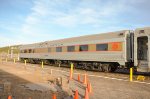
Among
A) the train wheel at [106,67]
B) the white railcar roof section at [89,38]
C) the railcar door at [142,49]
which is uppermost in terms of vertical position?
the white railcar roof section at [89,38]

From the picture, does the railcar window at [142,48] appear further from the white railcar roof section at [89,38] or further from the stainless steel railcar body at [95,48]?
the white railcar roof section at [89,38]

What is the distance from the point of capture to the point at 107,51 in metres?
23.4

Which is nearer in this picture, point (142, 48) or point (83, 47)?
point (142, 48)

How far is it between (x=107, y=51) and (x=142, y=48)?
412cm

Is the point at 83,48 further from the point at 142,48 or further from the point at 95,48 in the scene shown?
the point at 142,48

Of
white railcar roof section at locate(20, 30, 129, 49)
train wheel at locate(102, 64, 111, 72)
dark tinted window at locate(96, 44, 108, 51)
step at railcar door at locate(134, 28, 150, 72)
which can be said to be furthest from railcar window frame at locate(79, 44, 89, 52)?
step at railcar door at locate(134, 28, 150, 72)

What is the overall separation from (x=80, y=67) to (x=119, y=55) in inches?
312

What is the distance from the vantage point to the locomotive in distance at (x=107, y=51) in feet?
65.4

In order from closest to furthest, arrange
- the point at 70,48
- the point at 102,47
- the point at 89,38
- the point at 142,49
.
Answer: the point at 142,49
the point at 102,47
the point at 89,38
the point at 70,48

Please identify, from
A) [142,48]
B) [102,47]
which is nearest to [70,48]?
[102,47]

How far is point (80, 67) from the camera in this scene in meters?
28.7

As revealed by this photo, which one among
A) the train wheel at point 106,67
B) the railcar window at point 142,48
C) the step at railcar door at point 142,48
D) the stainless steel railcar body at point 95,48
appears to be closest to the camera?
the step at railcar door at point 142,48

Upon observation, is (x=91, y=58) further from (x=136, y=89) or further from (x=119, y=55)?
(x=136, y=89)

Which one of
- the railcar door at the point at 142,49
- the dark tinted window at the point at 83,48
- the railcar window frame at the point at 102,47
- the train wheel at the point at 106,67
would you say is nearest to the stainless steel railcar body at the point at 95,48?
the railcar window frame at the point at 102,47
